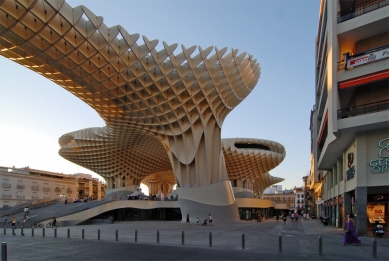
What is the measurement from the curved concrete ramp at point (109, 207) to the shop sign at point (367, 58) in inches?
1291

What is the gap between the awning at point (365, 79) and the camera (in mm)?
20170

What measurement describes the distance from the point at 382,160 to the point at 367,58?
616 cm

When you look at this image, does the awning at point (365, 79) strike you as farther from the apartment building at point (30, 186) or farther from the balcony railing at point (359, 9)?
the apartment building at point (30, 186)

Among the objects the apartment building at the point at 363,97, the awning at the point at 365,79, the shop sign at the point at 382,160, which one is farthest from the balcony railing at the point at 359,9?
the shop sign at the point at 382,160

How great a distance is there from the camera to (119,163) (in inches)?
2594

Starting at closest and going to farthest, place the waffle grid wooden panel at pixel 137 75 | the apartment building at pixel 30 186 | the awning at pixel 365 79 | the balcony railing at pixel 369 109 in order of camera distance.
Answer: the awning at pixel 365 79
the balcony railing at pixel 369 109
the waffle grid wooden panel at pixel 137 75
the apartment building at pixel 30 186

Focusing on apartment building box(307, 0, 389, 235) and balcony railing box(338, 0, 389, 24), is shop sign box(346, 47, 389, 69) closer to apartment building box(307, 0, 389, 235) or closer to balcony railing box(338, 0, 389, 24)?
apartment building box(307, 0, 389, 235)

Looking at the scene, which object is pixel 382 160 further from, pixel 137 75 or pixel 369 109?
pixel 137 75

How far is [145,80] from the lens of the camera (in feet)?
111

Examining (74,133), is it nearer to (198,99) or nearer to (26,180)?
(26,180)

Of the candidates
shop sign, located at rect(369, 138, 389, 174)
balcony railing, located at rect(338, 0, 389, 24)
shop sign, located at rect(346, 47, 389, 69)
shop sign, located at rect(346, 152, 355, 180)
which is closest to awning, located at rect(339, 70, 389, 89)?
shop sign, located at rect(346, 47, 389, 69)

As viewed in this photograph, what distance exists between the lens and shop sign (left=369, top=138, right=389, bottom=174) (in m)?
20.3

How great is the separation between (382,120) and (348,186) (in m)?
7.48

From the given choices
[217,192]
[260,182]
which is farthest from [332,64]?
[260,182]
